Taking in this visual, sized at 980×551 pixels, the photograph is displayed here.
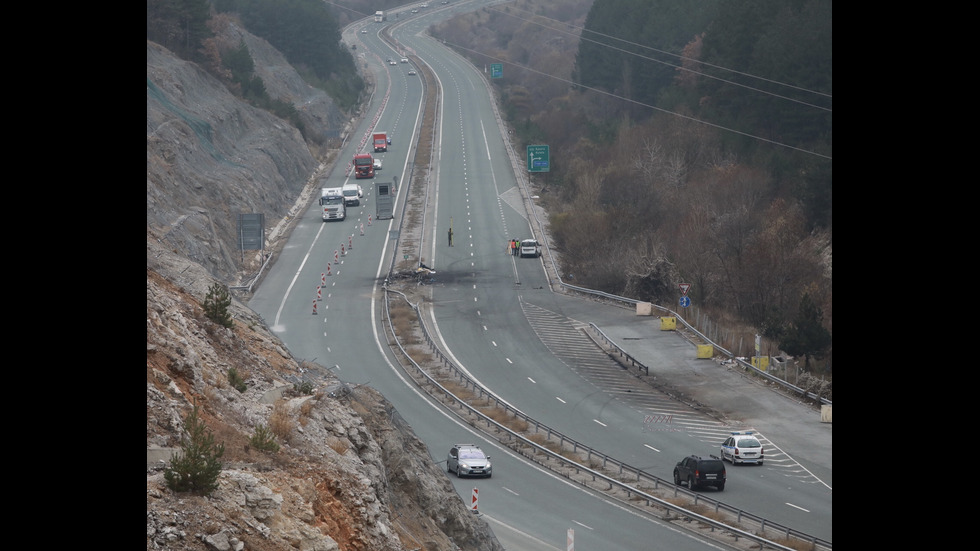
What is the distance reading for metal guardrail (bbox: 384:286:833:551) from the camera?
92.1 ft

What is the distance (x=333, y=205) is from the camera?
80000 mm

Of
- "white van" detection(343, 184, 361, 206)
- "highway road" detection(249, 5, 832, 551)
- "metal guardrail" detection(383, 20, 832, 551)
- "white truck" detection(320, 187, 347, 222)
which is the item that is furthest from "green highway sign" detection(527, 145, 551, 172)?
"metal guardrail" detection(383, 20, 832, 551)

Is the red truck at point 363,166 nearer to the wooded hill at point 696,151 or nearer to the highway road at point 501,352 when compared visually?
the highway road at point 501,352

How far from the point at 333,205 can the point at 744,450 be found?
50.5 metres

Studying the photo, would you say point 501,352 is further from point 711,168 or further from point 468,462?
point 711,168

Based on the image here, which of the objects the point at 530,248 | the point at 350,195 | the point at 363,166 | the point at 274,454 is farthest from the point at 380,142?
the point at 274,454

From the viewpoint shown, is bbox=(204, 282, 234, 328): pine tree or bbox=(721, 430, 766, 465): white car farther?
bbox=(721, 430, 766, 465): white car

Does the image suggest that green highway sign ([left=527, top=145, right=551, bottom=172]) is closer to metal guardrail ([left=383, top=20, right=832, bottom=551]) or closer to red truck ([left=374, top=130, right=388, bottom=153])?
metal guardrail ([left=383, top=20, right=832, bottom=551])

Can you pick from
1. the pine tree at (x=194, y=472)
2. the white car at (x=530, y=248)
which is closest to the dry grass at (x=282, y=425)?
the pine tree at (x=194, y=472)

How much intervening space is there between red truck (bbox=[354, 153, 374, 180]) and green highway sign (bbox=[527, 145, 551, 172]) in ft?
61.6
